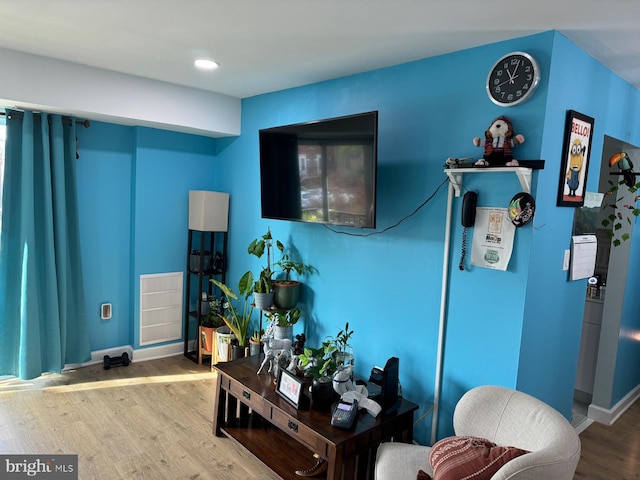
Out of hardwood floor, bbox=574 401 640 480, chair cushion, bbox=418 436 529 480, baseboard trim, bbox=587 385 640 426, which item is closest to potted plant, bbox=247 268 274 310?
chair cushion, bbox=418 436 529 480

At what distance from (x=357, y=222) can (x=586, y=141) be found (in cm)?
126

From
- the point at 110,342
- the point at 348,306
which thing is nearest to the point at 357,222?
the point at 348,306

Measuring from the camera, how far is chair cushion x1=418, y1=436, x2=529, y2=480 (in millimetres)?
1576

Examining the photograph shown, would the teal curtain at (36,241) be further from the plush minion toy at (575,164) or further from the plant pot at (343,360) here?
the plush minion toy at (575,164)

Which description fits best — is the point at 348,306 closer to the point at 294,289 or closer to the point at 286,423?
the point at 294,289

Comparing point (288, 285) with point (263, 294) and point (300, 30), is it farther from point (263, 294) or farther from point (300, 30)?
point (300, 30)

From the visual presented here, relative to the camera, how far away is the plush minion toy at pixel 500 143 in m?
2.05

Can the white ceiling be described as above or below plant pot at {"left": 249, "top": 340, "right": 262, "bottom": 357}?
above

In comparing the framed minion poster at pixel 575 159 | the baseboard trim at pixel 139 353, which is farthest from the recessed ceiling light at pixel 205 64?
the baseboard trim at pixel 139 353

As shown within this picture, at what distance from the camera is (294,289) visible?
316 cm

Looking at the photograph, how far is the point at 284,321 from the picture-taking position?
307cm

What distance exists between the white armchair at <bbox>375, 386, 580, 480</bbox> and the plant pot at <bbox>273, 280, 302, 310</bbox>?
1.32 m

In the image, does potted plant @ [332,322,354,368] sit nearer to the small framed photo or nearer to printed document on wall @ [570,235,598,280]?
the small framed photo

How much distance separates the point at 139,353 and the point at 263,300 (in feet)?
4.79
